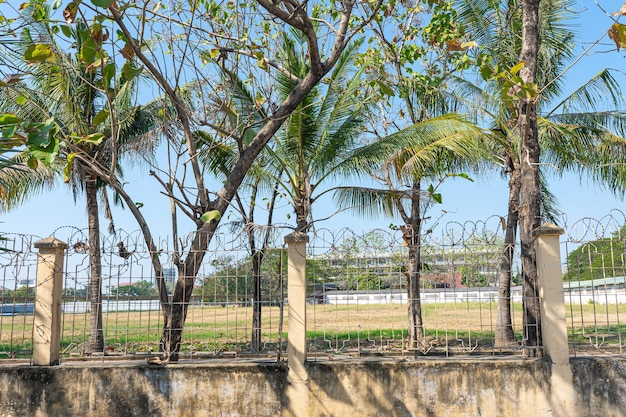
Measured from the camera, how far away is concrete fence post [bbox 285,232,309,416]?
709 centimetres

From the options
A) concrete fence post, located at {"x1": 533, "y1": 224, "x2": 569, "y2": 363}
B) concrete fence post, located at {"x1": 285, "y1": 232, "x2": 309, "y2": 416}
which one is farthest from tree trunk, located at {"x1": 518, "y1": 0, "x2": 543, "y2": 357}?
concrete fence post, located at {"x1": 285, "y1": 232, "x2": 309, "y2": 416}

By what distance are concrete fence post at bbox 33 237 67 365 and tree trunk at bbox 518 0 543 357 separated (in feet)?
18.7

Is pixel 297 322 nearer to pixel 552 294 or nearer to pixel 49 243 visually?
pixel 552 294

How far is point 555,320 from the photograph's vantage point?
706 cm

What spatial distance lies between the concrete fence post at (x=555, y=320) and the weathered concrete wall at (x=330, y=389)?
0.08m

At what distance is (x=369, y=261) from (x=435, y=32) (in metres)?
5.54

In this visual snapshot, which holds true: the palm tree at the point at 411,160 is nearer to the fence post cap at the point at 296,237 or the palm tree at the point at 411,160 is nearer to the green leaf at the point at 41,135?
the fence post cap at the point at 296,237

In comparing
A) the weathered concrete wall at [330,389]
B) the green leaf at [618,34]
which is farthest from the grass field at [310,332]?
the green leaf at [618,34]

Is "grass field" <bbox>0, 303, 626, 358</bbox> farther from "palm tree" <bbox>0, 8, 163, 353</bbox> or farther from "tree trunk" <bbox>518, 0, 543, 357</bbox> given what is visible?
"palm tree" <bbox>0, 8, 163, 353</bbox>

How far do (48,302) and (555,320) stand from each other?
6.11 meters

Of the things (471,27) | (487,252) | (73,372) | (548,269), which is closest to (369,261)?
(487,252)

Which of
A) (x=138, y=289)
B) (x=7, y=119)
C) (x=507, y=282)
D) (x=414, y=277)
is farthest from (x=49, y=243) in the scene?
(x=507, y=282)

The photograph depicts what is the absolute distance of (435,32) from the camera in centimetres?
1133

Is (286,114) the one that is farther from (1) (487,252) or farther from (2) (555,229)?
(2) (555,229)
